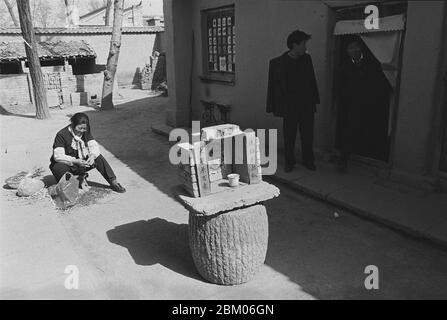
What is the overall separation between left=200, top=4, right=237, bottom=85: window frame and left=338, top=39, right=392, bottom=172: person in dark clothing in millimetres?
3051

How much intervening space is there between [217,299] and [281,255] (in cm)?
100

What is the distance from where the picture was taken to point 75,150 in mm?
6074

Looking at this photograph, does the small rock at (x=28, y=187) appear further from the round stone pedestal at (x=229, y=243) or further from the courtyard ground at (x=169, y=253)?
the round stone pedestal at (x=229, y=243)

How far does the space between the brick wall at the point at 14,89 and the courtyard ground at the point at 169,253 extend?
31.4 feet

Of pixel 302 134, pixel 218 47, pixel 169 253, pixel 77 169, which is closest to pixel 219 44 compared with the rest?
pixel 218 47

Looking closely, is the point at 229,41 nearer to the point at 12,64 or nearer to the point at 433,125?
the point at 433,125

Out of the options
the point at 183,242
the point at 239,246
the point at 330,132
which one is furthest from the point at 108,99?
the point at 239,246

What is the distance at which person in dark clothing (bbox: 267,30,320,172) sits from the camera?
6075 mm

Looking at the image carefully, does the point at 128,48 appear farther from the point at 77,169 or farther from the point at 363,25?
the point at 363,25

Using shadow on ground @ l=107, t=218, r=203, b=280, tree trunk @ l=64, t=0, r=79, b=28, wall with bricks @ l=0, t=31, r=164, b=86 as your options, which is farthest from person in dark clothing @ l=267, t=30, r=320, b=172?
tree trunk @ l=64, t=0, r=79, b=28

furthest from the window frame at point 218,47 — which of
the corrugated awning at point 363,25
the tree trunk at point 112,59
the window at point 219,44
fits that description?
the tree trunk at point 112,59

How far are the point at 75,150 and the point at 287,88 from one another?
3344mm

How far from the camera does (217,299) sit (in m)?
3.59

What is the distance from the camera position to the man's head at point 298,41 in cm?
589
